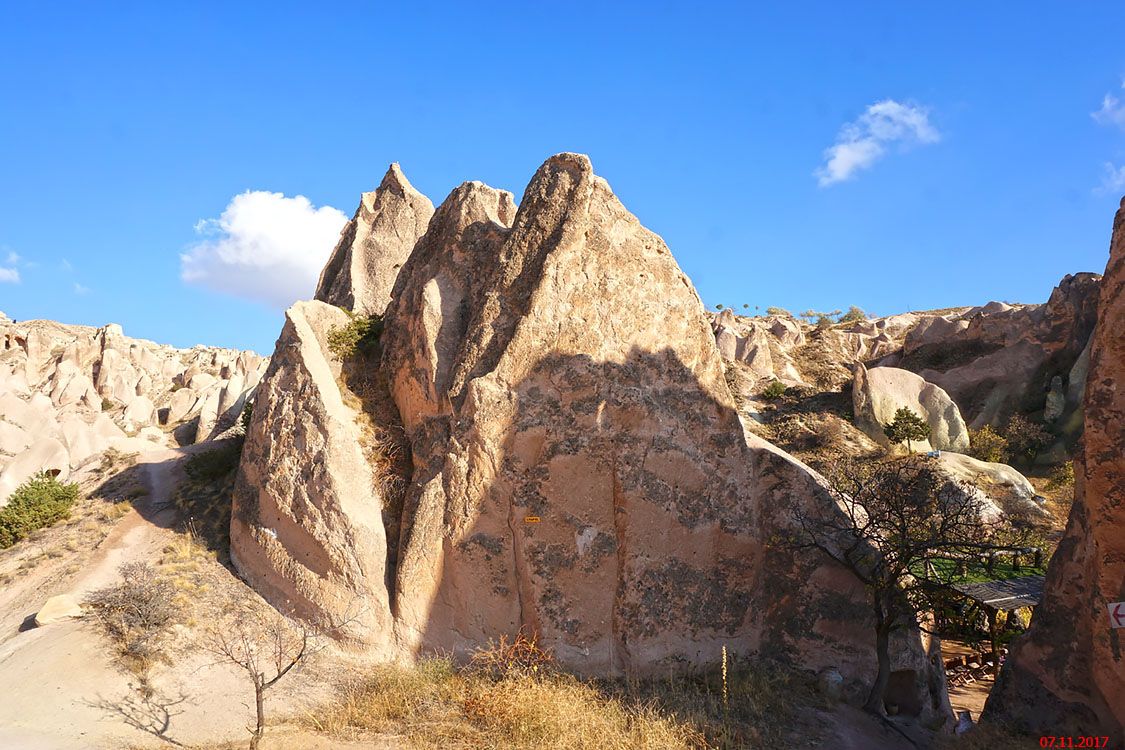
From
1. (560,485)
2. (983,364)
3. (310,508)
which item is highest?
(983,364)

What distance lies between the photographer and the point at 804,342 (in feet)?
135

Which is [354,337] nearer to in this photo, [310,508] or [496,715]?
[310,508]

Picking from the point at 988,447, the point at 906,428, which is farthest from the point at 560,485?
the point at 988,447

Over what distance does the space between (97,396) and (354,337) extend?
123 feet

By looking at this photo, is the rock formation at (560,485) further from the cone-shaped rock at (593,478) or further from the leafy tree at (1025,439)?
the leafy tree at (1025,439)

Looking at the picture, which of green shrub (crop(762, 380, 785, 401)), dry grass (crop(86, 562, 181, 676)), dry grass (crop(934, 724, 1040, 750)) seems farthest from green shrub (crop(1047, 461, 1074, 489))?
dry grass (crop(86, 562, 181, 676))

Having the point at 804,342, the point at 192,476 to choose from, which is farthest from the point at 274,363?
the point at 804,342

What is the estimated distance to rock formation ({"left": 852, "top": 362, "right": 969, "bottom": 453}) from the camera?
88.0 feet

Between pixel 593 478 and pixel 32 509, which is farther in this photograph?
pixel 32 509

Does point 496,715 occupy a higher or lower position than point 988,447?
lower

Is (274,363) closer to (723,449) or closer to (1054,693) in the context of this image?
(723,449)

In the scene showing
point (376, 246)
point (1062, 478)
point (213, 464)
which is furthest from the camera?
point (1062, 478)

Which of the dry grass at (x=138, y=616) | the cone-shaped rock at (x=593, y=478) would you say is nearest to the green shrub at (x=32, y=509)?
the dry grass at (x=138, y=616)

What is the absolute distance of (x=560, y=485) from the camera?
934 centimetres
